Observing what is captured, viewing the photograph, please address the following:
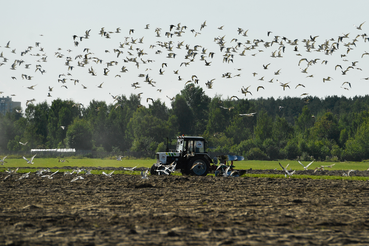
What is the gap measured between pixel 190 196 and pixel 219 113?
122439mm

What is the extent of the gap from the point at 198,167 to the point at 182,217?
1797 centimetres

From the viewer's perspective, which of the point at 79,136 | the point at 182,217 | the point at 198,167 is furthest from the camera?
the point at 79,136

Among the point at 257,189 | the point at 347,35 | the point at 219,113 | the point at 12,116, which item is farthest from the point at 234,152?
the point at 12,116

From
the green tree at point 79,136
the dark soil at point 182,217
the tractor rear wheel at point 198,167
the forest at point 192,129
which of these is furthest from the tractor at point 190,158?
the green tree at point 79,136

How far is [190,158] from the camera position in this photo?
106 ft

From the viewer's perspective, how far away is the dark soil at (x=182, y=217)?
11.0 m

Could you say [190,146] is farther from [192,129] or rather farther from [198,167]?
[192,129]

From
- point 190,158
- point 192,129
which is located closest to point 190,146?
point 190,158

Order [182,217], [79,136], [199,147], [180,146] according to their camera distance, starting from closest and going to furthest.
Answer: [182,217] → [199,147] → [180,146] → [79,136]

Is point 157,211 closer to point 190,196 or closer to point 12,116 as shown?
point 190,196

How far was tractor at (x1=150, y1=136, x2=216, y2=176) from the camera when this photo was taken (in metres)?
32.1

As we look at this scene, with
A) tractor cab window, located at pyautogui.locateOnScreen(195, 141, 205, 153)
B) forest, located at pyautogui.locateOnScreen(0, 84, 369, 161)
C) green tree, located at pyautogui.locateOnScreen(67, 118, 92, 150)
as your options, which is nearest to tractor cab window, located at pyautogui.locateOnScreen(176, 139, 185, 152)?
tractor cab window, located at pyautogui.locateOnScreen(195, 141, 205, 153)

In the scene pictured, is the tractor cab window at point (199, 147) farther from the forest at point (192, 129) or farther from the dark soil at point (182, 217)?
the forest at point (192, 129)

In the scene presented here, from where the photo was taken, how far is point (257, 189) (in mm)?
23328
